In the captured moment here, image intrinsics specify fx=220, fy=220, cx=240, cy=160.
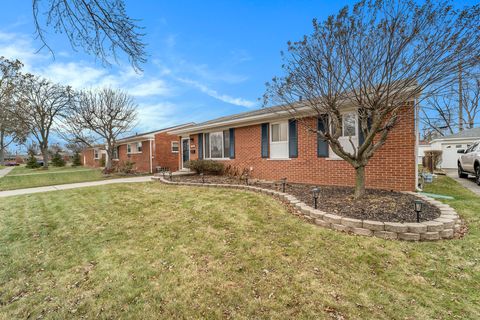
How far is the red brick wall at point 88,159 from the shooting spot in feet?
91.1

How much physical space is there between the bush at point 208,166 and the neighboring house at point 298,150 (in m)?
0.45

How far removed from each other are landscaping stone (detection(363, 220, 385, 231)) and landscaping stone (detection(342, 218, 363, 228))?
0.26ft

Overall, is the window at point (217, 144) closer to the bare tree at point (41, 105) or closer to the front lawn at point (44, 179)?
the front lawn at point (44, 179)

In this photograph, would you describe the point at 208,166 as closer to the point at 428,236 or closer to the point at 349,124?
the point at 349,124

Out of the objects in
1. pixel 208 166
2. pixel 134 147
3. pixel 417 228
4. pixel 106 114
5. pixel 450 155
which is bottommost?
pixel 417 228

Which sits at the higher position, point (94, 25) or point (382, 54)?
point (382, 54)

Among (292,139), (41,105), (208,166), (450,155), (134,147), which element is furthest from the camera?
(41,105)

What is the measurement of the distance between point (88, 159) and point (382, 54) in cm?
3630

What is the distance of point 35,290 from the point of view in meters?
2.87

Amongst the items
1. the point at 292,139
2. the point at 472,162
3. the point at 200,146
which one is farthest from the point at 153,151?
the point at 472,162

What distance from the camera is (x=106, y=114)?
15.9 metres

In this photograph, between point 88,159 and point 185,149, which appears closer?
point 185,149

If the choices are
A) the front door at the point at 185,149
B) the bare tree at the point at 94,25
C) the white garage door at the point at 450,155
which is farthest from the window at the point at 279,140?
the white garage door at the point at 450,155

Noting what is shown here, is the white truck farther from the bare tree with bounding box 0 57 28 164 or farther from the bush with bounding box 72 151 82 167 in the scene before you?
the bush with bounding box 72 151 82 167
